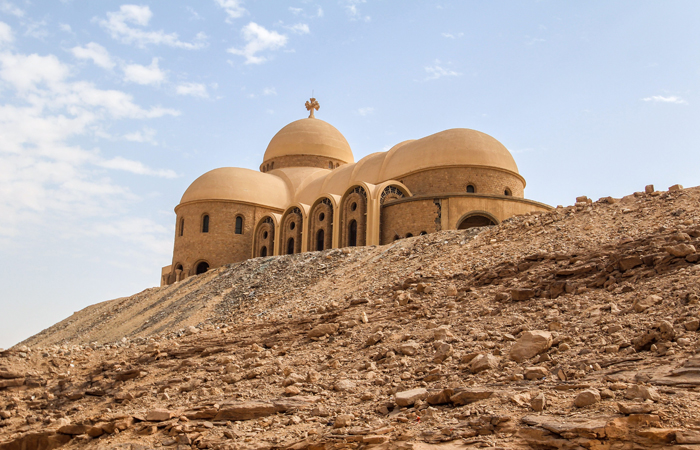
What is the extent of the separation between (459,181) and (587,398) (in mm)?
18102

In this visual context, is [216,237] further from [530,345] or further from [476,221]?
[530,345]

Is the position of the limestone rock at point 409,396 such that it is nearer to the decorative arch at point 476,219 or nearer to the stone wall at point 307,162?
the decorative arch at point 476,219

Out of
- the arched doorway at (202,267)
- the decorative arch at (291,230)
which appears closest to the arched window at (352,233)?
the decorative arch at (291,230)

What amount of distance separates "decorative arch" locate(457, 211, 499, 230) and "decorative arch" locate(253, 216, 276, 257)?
30.3ft

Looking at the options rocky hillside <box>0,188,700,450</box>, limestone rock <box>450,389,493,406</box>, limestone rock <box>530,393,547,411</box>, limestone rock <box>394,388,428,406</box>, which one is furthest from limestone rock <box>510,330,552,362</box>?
limestone rock <box>530,393,547,411</box>

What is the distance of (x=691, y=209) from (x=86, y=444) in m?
11.8

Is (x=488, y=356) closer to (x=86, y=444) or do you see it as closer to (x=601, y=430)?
(x=601, y=430)

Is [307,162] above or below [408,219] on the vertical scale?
above

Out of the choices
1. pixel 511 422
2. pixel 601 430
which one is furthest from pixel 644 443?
pixel 511 422

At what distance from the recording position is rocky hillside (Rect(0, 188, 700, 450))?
6.02 metres

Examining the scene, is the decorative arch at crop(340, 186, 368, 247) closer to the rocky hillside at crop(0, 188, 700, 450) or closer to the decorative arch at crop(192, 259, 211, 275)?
the rocky hillside at crop(0, 188, 700, 450)

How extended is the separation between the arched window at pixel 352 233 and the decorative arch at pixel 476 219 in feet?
13.0

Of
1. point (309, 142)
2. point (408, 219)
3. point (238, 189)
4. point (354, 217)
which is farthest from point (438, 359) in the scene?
point (309, 142)

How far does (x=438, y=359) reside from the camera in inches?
325
